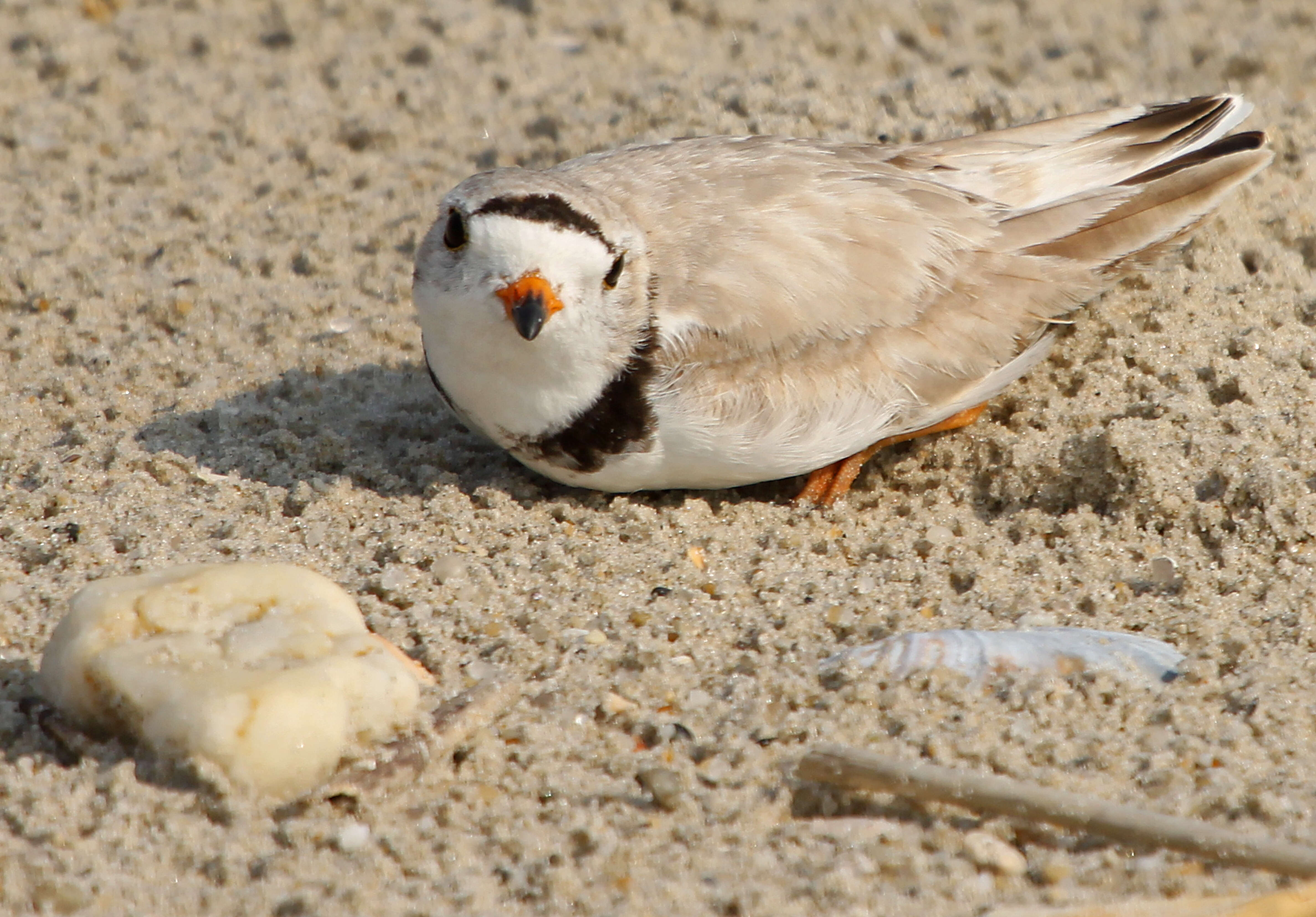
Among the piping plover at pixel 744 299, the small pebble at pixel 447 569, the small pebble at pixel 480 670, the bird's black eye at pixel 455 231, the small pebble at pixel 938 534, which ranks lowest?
the small pebble at pixel 480 670

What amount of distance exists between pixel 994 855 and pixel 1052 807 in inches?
5.1

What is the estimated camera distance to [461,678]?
291 centimetres

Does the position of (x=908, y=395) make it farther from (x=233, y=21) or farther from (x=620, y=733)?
(x=233, y=21)

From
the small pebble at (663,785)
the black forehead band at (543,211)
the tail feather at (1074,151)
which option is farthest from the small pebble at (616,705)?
the tail feather at (1074,151)

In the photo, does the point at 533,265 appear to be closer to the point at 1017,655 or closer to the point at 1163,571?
the point at 1017,655

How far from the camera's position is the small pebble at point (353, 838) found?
2.42 meters

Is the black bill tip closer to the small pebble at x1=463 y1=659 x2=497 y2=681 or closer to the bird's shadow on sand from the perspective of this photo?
the bird's shadow on sand

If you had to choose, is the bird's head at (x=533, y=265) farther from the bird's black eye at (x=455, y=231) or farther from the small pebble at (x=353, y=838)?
the small pebble at (x=353, y=838)

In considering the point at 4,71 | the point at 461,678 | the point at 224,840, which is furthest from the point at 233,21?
the point at 224,840

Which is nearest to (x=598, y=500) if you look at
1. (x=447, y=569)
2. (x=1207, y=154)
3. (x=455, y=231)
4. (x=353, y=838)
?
(x=447, y=569)

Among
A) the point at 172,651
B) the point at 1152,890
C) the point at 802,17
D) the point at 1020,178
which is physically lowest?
the point at 1152,890

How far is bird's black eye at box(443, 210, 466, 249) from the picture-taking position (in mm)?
3385

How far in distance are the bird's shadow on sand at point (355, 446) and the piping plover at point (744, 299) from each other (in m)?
0.15

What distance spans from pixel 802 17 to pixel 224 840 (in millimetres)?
4882
